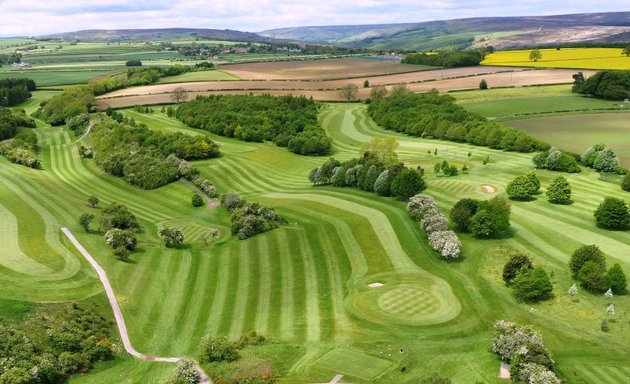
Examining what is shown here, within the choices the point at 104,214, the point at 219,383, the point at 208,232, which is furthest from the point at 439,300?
the point at 104,214

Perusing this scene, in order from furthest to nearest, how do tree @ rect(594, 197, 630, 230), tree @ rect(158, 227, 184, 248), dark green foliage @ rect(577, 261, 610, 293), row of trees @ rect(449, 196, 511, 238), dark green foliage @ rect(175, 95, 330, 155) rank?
dark green foliage @ rect(175, 95, 330, 155)
tree @ rect(158, 227, 184, 248)
tree @ rect(594, 197, 630, 230)
row of trees @ rect(449, 196, 511, 238)
dark green foliage @ rect(577, 261, 610, 293)

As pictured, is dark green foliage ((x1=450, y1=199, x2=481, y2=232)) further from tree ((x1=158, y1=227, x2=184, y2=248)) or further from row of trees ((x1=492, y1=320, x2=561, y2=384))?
tree ((x1=158, y1=227, x2=184, y2=248))

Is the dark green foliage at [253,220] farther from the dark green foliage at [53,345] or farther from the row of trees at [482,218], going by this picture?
the dark green foliage at [53,345]

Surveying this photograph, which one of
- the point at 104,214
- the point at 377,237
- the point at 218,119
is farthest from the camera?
the point at 218,119

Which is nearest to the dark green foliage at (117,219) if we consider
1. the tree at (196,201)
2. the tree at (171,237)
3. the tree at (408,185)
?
the tree at (171,237)

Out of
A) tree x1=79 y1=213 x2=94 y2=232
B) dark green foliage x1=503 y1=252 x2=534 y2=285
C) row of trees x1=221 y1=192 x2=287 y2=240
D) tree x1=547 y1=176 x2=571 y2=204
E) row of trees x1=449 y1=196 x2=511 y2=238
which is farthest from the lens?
tree x1=547 y1=176 x2=571 y2=204

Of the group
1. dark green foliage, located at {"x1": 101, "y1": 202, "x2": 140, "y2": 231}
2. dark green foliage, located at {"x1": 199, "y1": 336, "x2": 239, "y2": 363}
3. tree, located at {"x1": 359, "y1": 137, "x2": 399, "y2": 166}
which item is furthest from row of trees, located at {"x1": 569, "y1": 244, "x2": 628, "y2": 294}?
dark green foliage, located at {"x1": 101, "y1": 202, "x2": 140, "y2": 231}

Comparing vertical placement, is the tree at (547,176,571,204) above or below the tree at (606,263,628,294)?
above

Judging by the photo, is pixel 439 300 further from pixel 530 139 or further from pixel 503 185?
pixel 530 139
